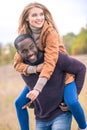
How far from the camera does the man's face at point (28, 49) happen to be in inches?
187

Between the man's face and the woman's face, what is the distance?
15 centimetres

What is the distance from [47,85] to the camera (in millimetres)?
4875

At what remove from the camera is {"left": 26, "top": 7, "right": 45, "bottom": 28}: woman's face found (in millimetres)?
4805

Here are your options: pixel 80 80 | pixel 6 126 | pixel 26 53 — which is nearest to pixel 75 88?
pixel 80 80

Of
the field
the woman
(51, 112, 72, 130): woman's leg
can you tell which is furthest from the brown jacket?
the field

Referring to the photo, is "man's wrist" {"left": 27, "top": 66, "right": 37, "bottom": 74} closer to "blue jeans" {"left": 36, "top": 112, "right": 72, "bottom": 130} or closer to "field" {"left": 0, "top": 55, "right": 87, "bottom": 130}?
"blue jeans" {"left": 36, "top": 112, "right": 72, "bottom": 130}

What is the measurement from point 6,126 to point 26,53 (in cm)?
283

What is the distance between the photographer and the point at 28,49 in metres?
4.75

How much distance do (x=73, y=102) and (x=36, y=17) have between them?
0.75 meters

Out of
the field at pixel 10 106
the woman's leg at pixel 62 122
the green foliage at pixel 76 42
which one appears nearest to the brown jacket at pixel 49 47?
the woman's leg at pixel 62 122

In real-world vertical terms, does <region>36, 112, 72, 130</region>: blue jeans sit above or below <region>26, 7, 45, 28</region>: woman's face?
below

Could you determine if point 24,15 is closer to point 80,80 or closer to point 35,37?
point 35,37

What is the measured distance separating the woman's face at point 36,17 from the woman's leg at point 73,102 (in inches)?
21.8

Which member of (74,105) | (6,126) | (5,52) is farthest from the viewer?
(5,52)
